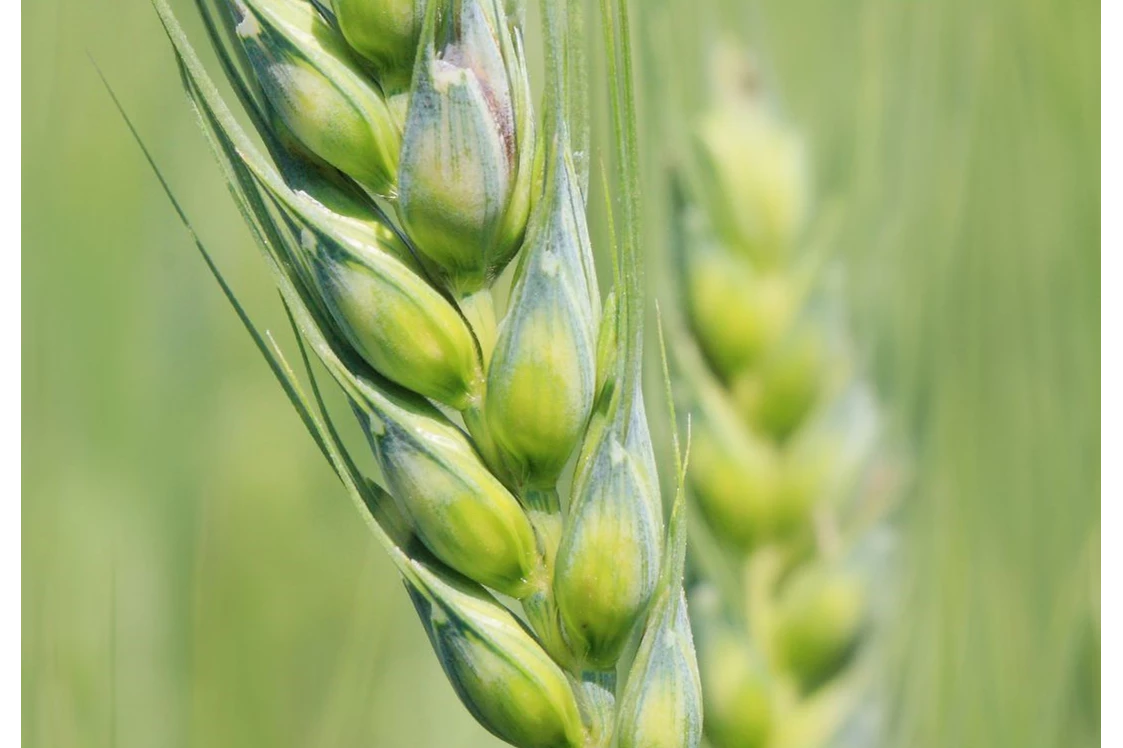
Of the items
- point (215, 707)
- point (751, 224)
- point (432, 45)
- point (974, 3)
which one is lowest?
point (215, 707)

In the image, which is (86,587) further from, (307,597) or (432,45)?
(432,45)

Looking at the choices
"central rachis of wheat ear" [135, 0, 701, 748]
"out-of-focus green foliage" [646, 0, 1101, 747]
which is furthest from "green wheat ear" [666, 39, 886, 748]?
"central rachis of wheat ear" [135, 0, 701, 748]

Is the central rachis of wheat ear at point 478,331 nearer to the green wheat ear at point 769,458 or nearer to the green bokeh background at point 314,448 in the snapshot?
the green wheat ear at point 769,458

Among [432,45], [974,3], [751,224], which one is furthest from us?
[974,3]

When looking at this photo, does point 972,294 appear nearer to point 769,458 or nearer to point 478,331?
point 769,458

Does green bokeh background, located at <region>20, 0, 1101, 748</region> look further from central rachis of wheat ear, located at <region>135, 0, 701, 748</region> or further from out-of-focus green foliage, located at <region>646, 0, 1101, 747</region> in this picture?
central rachis of wheat ear, located at <region>135, 0, 701, 748</region>

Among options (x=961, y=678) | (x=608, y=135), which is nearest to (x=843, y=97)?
(x=608, y=135)
